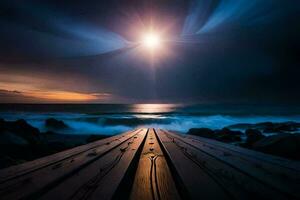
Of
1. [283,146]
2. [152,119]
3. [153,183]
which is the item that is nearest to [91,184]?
[153,183]

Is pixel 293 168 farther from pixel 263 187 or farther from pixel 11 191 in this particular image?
pixel 11 191

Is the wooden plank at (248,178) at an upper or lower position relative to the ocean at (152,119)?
lower

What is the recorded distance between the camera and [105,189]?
52.1 inches

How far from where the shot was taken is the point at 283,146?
6715 millimetres

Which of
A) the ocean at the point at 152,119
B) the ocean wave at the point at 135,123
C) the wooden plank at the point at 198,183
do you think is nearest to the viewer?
the wooden plank at the point at 198,183

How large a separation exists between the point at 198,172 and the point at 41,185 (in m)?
1.07

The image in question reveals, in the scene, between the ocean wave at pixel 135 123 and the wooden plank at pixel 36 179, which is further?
the ocean wave at pixel 135 123

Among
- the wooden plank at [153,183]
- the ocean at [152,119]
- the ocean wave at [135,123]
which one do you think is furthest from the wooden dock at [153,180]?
the ocean at [152,119]

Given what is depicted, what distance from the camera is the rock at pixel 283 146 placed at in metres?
6.60

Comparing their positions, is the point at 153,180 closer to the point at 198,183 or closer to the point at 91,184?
the point at 198,183

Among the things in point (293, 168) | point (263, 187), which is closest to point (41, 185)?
point (263, 187)

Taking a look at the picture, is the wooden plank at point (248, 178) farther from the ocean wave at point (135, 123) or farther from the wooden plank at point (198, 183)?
the ocean wave at point (135, 123)

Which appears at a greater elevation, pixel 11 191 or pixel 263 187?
pixel 263 187

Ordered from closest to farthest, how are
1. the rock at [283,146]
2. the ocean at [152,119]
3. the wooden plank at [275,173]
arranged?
the wooden plank at [275,173], the rock at [283,146], the ocean at [152,119]
